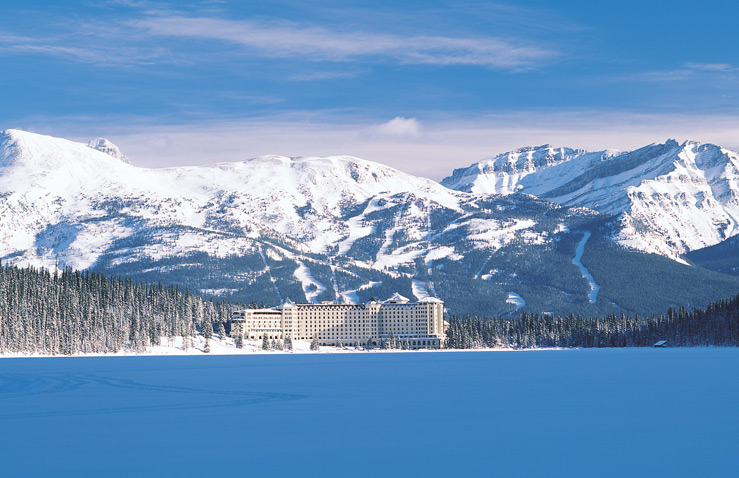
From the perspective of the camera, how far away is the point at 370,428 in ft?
252

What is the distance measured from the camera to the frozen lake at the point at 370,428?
60.6 m

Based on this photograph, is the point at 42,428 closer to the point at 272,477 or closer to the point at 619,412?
the point at 272,477

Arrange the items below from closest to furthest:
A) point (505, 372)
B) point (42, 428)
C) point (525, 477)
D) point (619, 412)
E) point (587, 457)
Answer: point (525, 477), point (587, 457), point (42, 428), point (619, 412), point (505, 372)

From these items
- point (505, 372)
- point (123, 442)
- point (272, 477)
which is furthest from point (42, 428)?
point (505, 372)

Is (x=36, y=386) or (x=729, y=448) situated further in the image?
(x=36, y=386)

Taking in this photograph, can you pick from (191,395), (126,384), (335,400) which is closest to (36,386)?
(126,384)

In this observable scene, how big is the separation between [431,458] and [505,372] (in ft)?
321

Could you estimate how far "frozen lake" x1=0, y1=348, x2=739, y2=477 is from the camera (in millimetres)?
60625

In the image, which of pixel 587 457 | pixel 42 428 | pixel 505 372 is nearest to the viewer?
pixel 587 457

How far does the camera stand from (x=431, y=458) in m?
62.9

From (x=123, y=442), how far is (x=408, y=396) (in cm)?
4185

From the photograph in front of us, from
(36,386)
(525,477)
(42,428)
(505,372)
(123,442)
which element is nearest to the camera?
(525,477)

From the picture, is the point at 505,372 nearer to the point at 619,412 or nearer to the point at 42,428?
the point at 619,412

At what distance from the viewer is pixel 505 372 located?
159000mm
